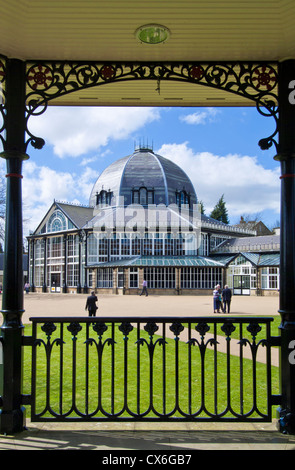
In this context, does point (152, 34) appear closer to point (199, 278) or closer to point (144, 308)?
point (144, 308)

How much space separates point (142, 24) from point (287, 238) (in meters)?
2.54

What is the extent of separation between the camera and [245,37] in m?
4.01

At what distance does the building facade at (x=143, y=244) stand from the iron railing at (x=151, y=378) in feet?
105

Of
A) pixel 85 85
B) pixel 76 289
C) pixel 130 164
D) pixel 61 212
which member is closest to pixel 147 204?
pixel 130 164

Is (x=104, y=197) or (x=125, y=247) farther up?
(x=104, y=197)

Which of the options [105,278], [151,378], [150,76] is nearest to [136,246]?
[105,278]

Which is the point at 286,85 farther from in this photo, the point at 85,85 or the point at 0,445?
the point at 0,445

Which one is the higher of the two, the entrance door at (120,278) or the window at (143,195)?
the window at (143,195)

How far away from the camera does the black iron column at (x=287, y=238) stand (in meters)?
4.09

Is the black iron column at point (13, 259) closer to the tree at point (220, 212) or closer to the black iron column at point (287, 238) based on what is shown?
the black iron column at point (287, 238)

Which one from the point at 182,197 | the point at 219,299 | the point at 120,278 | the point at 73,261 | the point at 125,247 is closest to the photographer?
the point at 219,299

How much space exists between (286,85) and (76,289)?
45.3 m

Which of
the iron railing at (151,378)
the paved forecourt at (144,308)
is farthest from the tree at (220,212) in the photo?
the iron railing at (151,378)

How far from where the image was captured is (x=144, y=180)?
55156mm
